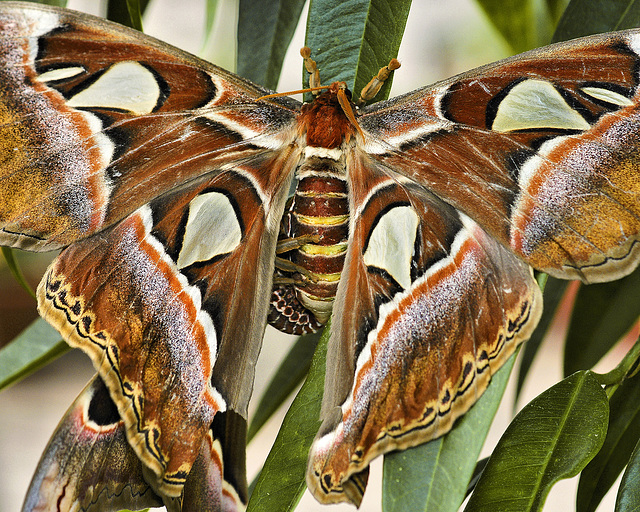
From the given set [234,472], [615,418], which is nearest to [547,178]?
[615,418]

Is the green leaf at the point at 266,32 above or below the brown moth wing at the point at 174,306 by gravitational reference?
above

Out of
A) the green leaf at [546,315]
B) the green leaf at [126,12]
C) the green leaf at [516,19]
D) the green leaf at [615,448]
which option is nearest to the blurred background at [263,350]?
the green leaf at [516,19]

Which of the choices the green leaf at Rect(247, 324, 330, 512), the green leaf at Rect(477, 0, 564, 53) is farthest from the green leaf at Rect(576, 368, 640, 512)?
the green leaf at Rect(477, 0, 564, 53)

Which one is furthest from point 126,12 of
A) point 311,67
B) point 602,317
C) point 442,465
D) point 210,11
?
point 602,317

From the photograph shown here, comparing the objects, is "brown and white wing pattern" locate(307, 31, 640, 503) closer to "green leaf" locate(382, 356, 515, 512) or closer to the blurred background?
"green leaf" locate(382, 356, 515, 512)

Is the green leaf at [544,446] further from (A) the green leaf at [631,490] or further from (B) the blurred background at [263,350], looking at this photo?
(B) the blurred background at [263,350]

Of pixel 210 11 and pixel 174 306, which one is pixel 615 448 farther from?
pixel 210 11
